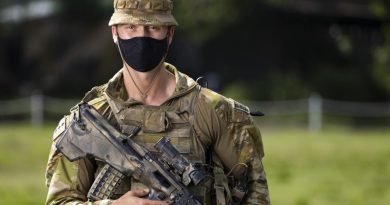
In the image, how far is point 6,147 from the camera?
72.5 feet

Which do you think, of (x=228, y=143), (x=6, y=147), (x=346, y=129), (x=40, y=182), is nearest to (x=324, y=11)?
(x=346, y=129)

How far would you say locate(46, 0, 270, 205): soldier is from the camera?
513 centimetres

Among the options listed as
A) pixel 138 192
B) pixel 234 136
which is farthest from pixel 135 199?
pixel 234 136

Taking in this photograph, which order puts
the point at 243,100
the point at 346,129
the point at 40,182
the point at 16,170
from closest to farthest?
the point at 40,182 → the point at 16,170 → the point at 346,129 → the point at 243,100

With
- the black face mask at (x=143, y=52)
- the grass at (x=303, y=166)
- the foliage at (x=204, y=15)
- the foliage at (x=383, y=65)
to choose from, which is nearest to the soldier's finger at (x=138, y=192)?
the black face mask at (x=143, y=52)

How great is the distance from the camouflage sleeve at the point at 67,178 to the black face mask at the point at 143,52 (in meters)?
0.38

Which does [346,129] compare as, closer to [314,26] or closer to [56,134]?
[314,26]

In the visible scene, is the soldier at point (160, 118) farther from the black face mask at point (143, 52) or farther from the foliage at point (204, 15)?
the foliage at point (204, 15)

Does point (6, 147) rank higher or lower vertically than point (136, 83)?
lower

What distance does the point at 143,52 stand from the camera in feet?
16.7

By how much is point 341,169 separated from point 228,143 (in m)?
14.5

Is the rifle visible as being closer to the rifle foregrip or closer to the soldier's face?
the rifle foregrip

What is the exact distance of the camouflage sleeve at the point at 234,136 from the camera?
17.2 feet

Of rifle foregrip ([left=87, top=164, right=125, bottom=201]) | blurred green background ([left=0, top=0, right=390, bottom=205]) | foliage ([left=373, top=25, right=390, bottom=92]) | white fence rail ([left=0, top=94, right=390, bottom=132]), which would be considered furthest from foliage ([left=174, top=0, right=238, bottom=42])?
rifle foregrip ([left=87, top=164, right=125, bottom=201])
